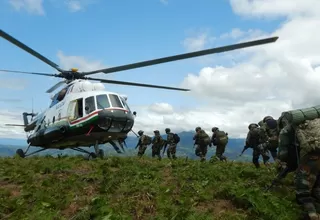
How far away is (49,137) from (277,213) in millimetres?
14333

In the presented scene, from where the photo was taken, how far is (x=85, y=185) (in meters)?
8.20

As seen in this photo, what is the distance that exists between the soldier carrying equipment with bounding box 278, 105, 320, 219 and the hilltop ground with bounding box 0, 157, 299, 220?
1.37 feet

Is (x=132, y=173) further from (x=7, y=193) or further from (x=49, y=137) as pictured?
(x=49, y=137)

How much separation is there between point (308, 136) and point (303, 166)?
61 cm

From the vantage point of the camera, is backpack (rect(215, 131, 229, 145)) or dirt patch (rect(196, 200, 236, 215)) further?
backpack (rect(215, 131, 229, 145))

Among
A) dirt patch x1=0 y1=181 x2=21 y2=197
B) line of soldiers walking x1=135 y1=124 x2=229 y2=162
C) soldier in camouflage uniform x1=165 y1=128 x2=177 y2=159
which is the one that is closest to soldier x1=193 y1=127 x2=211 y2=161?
line of soldiers walking x1=135 y1=124 x2=229 y2=162

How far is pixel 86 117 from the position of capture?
631 inches

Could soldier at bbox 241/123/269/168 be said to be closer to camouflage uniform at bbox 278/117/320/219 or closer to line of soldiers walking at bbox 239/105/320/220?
line of soldiers walking at bbox 239/105/320/220

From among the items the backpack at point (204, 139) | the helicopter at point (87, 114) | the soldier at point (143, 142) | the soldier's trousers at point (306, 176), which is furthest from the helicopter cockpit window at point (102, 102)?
the soldier's trousers at point (306, 176)

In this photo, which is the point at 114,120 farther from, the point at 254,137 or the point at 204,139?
the point at 254,137

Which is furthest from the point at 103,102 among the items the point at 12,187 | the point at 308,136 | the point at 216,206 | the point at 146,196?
the point at 308,136

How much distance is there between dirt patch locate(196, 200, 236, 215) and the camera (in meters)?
6.70

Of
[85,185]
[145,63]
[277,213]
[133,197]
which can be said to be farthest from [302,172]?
[145,63]

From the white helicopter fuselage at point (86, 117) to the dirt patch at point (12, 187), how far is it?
720cm
